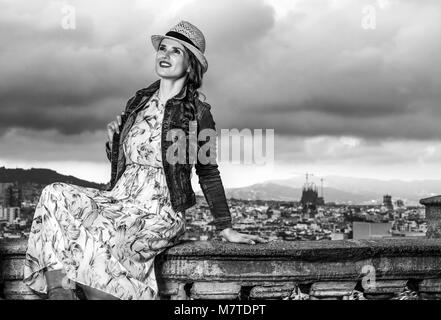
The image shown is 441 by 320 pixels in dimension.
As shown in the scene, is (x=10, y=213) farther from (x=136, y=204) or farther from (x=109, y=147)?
(x=136, y=204)

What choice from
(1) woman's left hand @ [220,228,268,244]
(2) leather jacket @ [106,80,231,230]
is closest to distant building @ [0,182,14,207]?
(2) leather jacket @ [106,80,231,230]

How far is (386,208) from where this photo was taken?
1773 cm

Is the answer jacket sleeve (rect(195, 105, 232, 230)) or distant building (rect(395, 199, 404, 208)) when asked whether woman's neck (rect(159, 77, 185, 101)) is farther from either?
distant building (rect(395, 199, 404, 208))

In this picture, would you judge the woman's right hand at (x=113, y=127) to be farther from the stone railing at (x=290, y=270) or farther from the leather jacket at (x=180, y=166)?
the stone railing at (x=290, y=270)

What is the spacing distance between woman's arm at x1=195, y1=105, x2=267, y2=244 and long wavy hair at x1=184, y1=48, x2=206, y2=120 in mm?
104

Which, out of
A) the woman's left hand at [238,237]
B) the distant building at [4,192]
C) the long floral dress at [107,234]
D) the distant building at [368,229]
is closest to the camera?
the long floral dress at [107,234]

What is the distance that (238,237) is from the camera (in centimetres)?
447

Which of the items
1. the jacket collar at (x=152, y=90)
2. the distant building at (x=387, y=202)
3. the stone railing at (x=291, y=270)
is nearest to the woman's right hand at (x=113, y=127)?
the jacket collar at (x=152, y=90)

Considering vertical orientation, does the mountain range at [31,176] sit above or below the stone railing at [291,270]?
above

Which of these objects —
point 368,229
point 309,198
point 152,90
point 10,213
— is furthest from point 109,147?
point 309,198

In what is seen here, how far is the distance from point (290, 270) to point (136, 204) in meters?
1.00

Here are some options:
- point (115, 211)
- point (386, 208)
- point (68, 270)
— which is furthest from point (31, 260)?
point (386, 208)

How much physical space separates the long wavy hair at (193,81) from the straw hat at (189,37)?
Answer: 39 millimetres

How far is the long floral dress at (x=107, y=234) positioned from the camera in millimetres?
3998
